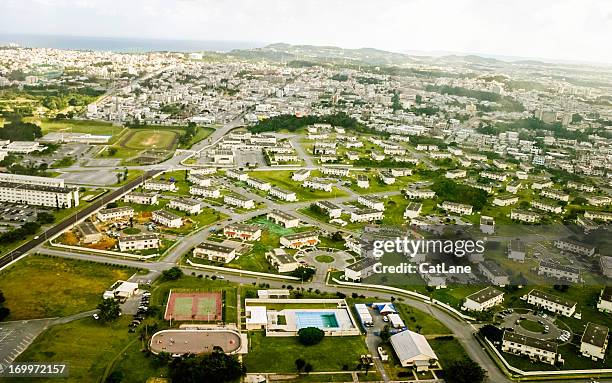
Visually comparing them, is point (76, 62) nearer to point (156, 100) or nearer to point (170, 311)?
point (156, 100)

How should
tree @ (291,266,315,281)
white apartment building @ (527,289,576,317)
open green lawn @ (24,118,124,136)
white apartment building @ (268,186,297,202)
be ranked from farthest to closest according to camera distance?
open green lawn @ (24,118,124,136), white apartment building @ (268,186,297,202), tree @ (291,266,315,281), white apartment building @ (527,289,576,317)

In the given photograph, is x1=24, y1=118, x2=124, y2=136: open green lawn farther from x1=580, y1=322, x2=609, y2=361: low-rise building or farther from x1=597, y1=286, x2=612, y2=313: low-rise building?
x1=580, y1=322, x2=609, y2=361: low-rise building

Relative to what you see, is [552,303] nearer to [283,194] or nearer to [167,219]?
[283,194]

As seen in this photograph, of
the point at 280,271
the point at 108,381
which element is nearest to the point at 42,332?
the point at 108,381

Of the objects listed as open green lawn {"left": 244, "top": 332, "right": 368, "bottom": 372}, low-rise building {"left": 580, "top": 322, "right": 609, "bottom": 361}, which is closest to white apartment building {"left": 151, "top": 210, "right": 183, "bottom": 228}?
open green lawn {"left": 244, "top": 332, "right": 368, "bottom": 372}

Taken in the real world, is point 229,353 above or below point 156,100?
below

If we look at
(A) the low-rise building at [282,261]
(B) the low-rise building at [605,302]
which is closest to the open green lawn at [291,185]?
(A) the low-rise building at [282,261]
